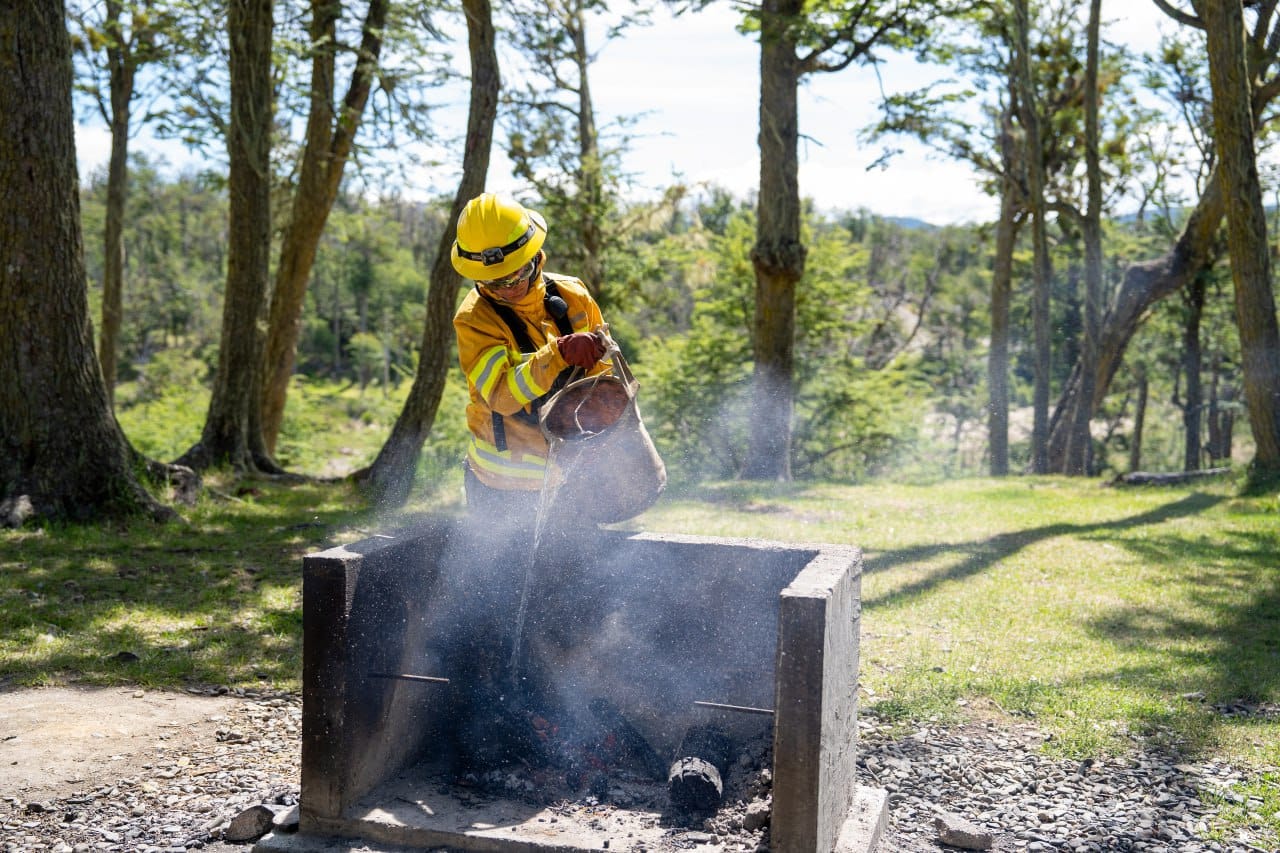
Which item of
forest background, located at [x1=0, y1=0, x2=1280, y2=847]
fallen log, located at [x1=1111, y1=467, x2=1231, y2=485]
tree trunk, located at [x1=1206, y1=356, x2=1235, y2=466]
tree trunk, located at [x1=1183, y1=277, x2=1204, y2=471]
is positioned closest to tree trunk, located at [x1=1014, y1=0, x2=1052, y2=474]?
forest background, located at [x1=0, y1=0, x2=1280, y2=847]

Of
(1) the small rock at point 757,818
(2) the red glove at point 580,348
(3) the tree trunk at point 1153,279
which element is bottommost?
(1) the small rock at point 757,818

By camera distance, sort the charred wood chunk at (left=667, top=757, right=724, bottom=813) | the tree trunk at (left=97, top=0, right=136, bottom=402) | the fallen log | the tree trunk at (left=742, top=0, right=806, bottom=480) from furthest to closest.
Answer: the tree trunk at (left=97, top=0, right=136, bottom=402) → the fallen log → the tree trunk at (left=742, top=0, right=806, bottom=480) → the charred wood chunk at (left=667, top=757, right=724, bottom=813)

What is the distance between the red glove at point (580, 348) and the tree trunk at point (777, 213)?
28.2 feet

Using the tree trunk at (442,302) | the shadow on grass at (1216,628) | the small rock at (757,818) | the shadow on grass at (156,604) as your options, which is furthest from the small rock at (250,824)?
the tree trunk at (442,302)

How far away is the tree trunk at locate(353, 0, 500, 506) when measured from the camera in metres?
9.48

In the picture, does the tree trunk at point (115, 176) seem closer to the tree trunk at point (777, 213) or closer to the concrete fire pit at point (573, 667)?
the tree trunk at point (777, 213)

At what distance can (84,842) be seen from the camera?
341cm

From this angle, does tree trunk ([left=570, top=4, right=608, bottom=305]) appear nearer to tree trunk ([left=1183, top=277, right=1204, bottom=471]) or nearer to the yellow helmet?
tree trunk ([left=1183, top=277, right=1204, bottom=471])

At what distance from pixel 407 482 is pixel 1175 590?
656 centimetres

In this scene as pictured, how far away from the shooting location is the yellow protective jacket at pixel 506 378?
381 centimetres

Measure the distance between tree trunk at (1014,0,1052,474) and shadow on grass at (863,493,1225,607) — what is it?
951 cm

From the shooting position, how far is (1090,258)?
18.0 metres

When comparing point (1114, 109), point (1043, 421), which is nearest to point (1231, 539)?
point (1043, 421)

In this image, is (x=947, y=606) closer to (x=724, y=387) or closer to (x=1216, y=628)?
(x=1216, y=628)
